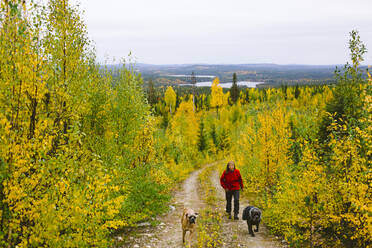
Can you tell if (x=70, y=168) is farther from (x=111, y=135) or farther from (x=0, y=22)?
(x=111, y=135)

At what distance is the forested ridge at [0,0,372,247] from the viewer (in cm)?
455

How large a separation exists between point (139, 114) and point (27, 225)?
629 centimetres

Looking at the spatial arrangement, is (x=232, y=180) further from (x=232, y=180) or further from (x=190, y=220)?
(x=190, y=220)

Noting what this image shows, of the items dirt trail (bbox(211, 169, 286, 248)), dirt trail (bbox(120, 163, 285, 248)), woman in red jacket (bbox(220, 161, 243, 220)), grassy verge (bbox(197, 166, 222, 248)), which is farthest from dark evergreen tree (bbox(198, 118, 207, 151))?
woman in red jacket (bbox(220, 161, 243, 220))

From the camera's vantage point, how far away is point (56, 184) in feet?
14.8

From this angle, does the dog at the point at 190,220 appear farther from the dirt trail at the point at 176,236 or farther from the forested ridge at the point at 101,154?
the forested ridge at the point at 101,154

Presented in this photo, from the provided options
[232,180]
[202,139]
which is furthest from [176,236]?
[202,139]

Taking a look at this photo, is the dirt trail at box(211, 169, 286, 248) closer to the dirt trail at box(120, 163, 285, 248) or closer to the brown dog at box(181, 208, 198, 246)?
the dirt trail at box(120, 163, 285, 248)

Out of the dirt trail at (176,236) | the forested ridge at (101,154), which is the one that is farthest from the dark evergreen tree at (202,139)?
the dirt trail at (176,236)

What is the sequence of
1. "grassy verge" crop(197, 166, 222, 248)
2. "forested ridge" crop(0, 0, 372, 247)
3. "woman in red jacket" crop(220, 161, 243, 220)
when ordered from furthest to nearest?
"woman in red jacket" crop(220, 161, 243, 220), "grassy verge" crop(197, 166, 222, 248), "forested ridge" crop(0, 0, 372, 247)

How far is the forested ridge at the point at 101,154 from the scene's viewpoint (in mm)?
4547

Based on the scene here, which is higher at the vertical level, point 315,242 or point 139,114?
point 139,114

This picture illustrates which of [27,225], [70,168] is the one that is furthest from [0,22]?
[27,225]

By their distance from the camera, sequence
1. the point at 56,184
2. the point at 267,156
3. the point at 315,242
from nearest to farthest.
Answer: the point at 56,184, the point at 315,242, the point at 267,156
